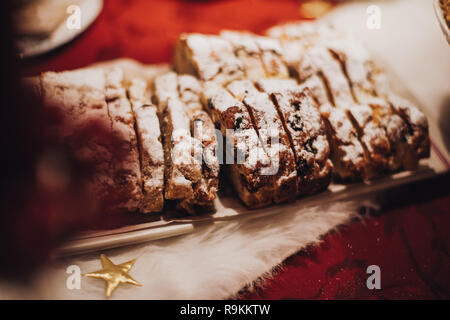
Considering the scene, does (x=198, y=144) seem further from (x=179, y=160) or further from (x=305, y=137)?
(x=305, y=137)

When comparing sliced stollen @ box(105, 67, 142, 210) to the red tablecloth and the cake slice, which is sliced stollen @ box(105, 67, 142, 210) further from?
the cake slice

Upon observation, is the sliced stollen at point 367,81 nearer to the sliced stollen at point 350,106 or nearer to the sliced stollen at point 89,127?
the sliced stollen at point 350,106

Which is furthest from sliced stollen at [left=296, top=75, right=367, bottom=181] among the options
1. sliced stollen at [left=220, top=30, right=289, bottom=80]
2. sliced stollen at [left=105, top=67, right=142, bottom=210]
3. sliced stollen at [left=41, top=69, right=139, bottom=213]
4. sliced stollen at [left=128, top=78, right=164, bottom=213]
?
sliced stollen at [left=41, top=69, right=139, bottom=213]

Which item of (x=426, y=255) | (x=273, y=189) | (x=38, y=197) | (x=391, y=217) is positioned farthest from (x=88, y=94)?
(x=426, y=255)

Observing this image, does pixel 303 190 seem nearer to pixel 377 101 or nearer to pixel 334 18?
pixel 377 101

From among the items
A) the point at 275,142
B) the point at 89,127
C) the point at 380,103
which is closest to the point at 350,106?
the point at 380,103

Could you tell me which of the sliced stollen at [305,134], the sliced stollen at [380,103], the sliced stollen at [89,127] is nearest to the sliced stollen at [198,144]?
the sliced stollen at [89,127]
